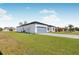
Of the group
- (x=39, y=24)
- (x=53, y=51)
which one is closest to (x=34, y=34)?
(x=39, y=24)

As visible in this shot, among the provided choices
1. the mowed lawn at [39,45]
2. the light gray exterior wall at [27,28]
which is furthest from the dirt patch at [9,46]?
the light gray exterior wall at [27,28]

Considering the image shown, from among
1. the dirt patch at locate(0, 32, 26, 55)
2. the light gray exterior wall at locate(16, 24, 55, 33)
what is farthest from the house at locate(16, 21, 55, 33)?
the dirt patch at locate(0, 32, 26, 55)

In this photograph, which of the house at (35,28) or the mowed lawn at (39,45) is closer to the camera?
the mowed lawn at (39,45)

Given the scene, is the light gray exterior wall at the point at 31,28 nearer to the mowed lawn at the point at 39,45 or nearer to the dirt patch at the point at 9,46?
the mowed lawn at the point at 39,45

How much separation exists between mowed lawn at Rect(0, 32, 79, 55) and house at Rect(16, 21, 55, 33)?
10 cm

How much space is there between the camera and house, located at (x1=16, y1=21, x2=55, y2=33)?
4.02 metres

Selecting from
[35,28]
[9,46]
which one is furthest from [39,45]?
[9,46]

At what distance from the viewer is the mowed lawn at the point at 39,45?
12.5 ft

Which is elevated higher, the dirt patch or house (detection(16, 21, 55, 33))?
house (detection(16, 21, 55, 33))

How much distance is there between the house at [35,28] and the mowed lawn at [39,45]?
0.10 metres

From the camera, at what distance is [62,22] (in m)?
4.02

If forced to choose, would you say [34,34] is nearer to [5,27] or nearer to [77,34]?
[5,27]

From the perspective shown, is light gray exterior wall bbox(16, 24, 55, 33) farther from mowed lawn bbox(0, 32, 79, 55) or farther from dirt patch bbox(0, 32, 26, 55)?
dirt patch bbox(0, 32, 26, 55)
